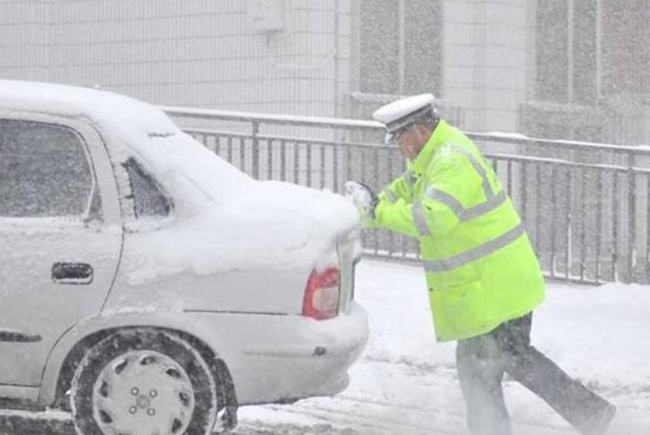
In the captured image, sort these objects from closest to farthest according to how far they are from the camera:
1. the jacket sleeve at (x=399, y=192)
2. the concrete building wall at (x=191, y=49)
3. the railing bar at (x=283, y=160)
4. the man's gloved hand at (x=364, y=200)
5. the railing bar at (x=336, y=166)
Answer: the man's gloved hand at (x=364, y=200) → the jacket sleeve at (x=399, y=192) → the railing bar at (x=283, y=160) → the railing bar at (x=336, y=166) → the concrete building wall at (x=191, y=49)

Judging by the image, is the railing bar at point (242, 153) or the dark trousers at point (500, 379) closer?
the dark trousers at point (500, 379)

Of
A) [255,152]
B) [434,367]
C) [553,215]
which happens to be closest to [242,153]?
[255,152]

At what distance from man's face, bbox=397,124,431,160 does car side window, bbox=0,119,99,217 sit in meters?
1.43

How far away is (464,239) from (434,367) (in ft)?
10.6

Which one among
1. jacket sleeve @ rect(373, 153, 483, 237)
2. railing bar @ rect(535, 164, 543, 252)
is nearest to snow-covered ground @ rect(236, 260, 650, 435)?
railing bar @ rect(535, 164, 543, 252)

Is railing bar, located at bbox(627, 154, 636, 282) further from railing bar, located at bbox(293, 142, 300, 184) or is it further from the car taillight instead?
the car taillight

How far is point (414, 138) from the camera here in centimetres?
695

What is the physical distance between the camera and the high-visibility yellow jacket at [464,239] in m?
6.77

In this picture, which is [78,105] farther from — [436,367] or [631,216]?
[631,216]

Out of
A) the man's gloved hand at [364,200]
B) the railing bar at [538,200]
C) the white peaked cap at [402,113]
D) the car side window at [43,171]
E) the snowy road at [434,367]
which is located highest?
the white peaked cap at [402,113]

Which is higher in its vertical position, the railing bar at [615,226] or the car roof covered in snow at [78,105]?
the car roof covered in snow at [78,105]

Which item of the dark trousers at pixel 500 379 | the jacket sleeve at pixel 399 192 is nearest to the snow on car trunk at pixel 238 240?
the jacket sleeve at pixel 399 192

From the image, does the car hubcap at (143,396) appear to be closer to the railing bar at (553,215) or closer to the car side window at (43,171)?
the car side window at (43,171)

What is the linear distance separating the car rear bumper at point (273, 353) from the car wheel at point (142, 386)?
14cm
